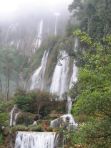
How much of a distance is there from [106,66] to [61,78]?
34.2 m

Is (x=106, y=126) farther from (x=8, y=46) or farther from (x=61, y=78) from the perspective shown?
(x=8, y=46)

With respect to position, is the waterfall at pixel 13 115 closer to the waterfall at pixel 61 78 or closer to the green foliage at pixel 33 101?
the green foliage at pixel 33 101

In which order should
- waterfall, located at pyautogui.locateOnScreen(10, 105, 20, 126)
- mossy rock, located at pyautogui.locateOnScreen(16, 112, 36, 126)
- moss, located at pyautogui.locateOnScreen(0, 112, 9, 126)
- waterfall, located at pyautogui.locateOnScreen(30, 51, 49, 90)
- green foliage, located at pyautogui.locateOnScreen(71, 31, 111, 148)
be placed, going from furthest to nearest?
1. waterfall, located at pyautogui.locateOnScreen(30, 51, 49, 90)
2. waterfall, located at pyautogui.locateOnScreen(10, 105, 20, 126)
3. mossy rock, located at pyautogui.locateOnScreen(16, 112, 36, 126)
4. moss, located at pyautogui.locateOnScreen(0, 112, 9, 126)
5. green foliage, located at pyautogui.locateOnScreen(71, 31, 111, 148)

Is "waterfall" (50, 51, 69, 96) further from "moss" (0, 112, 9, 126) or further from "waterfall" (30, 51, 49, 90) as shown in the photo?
"moss" (0, 112, 9, 126)

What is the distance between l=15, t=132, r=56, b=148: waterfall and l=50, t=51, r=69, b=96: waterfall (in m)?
14.3

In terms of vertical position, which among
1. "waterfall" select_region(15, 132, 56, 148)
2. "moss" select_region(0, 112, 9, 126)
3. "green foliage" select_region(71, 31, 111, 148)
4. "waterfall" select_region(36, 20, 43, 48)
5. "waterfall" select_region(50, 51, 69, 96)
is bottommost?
"waterfall" select_region(15, 132, 56, 148)

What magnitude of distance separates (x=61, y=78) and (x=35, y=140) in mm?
16871

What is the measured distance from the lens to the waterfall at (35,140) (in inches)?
1250

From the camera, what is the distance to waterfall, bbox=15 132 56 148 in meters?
31.8

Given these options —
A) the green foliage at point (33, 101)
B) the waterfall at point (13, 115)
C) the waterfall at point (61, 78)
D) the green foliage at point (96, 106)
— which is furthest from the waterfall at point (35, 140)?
the green foliage at point (96, 106)

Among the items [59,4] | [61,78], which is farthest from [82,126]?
[59,4]

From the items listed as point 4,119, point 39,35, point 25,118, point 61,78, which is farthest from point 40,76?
point 39,35

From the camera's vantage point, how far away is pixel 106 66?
1452 cm

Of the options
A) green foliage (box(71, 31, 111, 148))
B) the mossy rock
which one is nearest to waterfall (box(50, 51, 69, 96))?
the mossy rock
